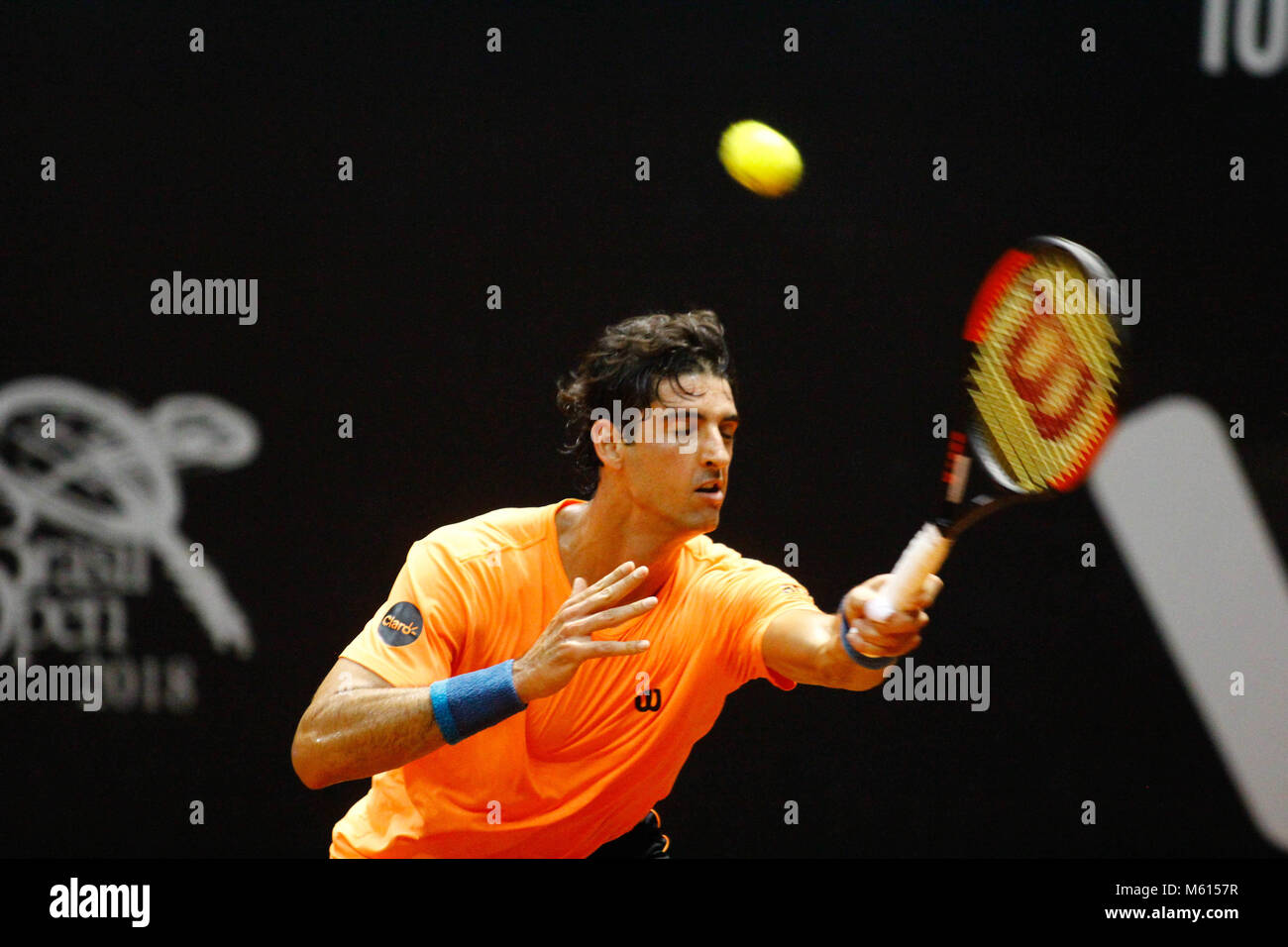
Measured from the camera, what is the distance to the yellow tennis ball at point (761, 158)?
3.45m

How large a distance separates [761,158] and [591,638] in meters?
1.65

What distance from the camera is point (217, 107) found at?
11.2ft

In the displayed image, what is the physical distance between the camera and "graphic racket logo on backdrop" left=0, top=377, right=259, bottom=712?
3.43 m

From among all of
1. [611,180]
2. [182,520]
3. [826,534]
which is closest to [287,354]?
[182,520]

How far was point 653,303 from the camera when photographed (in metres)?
3.44

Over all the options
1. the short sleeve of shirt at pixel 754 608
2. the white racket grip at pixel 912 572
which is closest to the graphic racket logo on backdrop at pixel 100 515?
the short sleeve of shirt at pixel 754 608

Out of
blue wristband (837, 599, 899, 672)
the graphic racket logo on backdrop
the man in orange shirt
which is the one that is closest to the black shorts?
the man in orange shirt

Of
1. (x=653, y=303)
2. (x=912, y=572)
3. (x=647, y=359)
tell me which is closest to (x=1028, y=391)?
(x=912, y=572)

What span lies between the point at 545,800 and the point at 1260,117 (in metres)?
2.61

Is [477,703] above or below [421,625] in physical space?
below

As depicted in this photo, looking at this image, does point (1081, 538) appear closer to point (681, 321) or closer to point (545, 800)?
point (681, 321)

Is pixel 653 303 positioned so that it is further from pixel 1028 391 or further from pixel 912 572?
pixel 912 572

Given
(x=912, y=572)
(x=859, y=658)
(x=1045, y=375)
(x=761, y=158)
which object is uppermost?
(x=761, y=158)

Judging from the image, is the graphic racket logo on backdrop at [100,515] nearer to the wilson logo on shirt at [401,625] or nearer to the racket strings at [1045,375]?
the wilson logo on shirt at [401,625]
